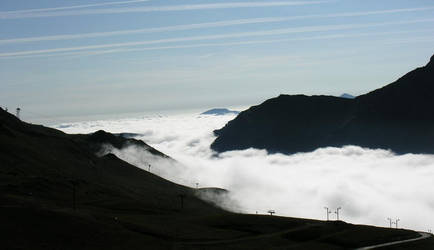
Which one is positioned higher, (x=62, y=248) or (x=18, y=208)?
(x=18, y=208)

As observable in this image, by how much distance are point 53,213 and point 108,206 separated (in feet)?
163

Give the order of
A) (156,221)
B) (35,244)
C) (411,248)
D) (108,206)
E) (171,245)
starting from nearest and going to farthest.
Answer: (35,244)
(171,245)
(411,248)
(156,221)
(108,206)

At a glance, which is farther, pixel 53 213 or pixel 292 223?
pixel 292 223

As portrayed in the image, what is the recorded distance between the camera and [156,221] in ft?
553

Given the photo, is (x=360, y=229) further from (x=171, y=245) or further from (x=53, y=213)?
(x=53, y=213)

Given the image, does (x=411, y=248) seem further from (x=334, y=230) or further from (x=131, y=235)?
(x=131, y=235)

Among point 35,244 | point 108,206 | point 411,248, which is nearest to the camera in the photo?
point 35,244

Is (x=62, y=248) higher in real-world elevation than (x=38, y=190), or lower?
lower

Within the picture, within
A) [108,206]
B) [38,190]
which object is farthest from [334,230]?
[38,190]

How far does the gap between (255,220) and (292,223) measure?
36.5 feet

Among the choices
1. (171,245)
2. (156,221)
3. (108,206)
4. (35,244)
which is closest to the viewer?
(35,244)

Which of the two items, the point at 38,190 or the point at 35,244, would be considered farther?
the point at 38,190

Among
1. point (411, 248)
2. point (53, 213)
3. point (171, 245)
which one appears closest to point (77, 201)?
point (53, 213)

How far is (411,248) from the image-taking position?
150750mm
